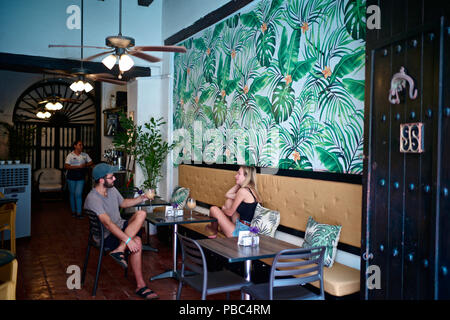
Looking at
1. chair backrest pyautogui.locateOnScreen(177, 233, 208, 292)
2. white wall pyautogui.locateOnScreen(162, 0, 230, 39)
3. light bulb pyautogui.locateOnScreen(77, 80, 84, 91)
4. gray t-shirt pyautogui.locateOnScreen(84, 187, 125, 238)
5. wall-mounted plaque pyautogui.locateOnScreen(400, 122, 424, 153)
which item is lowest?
chair backrest pyautogui.locateOnScreen(177, 233, 208, 292)

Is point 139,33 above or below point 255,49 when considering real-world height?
above

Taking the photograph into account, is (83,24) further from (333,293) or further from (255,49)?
(333,293)

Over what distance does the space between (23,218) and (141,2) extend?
4.68 meters

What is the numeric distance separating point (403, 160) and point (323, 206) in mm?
1386

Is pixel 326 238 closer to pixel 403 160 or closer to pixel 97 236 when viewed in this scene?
pixel 403 160

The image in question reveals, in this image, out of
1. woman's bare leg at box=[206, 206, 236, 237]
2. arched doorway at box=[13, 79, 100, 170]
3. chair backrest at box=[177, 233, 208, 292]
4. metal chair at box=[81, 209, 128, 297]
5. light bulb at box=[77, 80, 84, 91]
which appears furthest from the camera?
arched doorway at box=[13, 79, 100, 170]

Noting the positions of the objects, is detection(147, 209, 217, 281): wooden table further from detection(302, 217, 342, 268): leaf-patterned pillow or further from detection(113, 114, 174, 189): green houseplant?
detection(113, 114, 174, 189): green houseplant

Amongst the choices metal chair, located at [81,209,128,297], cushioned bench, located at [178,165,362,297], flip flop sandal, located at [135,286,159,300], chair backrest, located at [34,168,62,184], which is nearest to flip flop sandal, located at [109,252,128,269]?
metal chair, located at [81,209,128,297]

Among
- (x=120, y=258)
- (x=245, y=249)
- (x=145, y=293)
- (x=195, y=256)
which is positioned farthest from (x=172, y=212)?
(x=245, y=249)

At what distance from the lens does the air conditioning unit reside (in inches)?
249

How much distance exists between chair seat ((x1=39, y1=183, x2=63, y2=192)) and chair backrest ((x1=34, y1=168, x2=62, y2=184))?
0.19 m

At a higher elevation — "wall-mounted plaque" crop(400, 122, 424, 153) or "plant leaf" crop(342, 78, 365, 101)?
"plant leaf" crop(342, 78, 365, 101)

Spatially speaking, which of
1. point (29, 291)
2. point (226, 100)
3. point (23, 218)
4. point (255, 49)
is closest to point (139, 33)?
point (226, 100)

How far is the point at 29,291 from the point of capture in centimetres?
421
